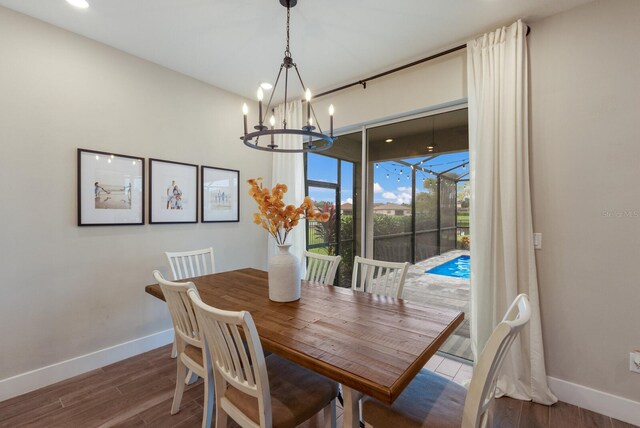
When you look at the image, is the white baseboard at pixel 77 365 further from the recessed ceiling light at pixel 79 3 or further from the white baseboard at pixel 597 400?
the white baseboard at pixel 597 400

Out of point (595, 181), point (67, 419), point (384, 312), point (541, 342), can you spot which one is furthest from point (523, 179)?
point (67, 419)

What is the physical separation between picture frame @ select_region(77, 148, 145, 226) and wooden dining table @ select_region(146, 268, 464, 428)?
38.9 inches

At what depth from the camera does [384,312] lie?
1.64m

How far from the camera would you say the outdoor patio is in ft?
8.88

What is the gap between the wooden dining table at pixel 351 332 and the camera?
41.4 inches

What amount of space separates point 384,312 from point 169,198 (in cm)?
242

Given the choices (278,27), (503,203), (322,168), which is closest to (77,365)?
(322,168)

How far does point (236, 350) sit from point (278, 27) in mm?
2307

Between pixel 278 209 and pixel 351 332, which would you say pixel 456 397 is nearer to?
pixel 351 332

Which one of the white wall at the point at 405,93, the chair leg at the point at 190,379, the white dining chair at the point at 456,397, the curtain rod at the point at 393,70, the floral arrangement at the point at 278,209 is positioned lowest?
the chair leg at the point at 190,379

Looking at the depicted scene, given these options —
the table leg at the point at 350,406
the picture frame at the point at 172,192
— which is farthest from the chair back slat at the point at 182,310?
the picture frame at the point at 172,192

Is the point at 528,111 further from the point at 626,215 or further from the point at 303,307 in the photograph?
the point at 303,307

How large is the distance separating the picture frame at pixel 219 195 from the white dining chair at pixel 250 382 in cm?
204

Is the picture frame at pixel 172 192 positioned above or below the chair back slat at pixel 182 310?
above
